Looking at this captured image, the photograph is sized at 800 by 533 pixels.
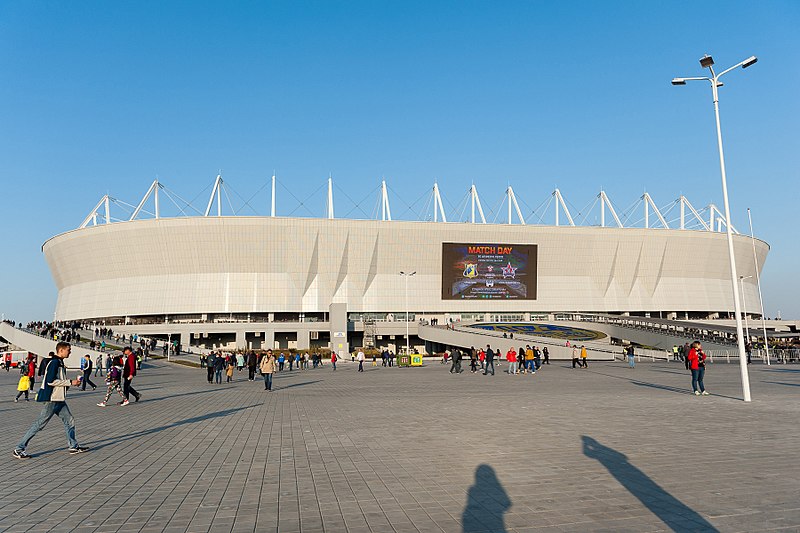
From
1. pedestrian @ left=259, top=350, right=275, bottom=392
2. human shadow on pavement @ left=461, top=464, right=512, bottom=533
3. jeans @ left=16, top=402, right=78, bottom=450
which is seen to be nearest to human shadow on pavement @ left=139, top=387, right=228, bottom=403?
pedestrian @ left=259, top=350, right=275, bottom=392

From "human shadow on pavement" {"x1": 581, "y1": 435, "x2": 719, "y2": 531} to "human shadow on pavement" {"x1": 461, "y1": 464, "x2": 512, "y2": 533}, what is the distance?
1618 mm

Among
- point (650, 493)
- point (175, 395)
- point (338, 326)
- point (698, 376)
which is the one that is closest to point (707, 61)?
point (698, 376)

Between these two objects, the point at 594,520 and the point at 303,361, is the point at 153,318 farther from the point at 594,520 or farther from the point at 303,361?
the point at 594,520

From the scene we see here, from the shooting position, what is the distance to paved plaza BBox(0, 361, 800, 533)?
5941mm

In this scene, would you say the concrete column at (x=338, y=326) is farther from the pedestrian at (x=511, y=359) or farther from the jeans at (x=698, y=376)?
the jeans at (x=698, y=376)

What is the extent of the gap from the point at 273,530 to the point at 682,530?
404 centimetres

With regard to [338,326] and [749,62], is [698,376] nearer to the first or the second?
[749,62]

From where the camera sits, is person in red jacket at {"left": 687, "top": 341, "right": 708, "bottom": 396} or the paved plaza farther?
person in red jacket at {"left": 687, "top": 341, "right": 708, "bottom": 396}

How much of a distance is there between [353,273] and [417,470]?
7991 centimetres

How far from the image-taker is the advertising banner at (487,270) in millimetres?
88250

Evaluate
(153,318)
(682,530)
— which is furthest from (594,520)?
(153,318)

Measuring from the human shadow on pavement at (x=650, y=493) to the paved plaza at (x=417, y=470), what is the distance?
0.03 m

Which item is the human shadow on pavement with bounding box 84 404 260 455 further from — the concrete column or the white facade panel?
the white facade panel

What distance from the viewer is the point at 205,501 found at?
6664mm
